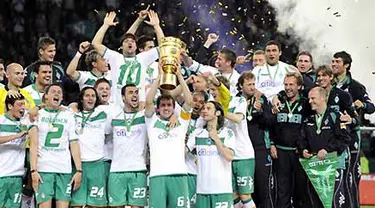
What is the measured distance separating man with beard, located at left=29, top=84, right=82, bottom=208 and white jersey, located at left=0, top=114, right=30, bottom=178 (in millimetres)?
205

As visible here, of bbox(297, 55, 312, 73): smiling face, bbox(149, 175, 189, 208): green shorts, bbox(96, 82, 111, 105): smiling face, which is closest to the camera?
bbox(149, 175, 189, 208): green shorts

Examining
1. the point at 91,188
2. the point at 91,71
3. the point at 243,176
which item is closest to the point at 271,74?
the point at 243,176

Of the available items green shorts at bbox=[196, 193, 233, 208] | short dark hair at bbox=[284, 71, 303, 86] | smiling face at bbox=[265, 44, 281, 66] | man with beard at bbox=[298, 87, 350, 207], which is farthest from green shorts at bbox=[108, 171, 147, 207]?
smiling face at bbox=[265, 44, 281, 66]

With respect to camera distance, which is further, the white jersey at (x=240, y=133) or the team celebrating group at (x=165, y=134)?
the white jersey at (x=240, y=133)

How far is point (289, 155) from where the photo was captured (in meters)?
10.0

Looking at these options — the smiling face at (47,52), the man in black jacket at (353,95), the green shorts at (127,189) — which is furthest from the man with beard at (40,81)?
the man in black jacket at (353,95)

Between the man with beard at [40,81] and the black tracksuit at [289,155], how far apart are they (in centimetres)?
254

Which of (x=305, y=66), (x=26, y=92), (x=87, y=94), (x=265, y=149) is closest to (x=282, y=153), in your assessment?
(x=265, y=149)

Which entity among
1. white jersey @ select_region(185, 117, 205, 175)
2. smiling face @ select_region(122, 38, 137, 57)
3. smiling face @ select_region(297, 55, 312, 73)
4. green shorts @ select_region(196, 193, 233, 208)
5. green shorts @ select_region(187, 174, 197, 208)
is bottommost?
green shorts @ select_region(196, 193, 233, 208)

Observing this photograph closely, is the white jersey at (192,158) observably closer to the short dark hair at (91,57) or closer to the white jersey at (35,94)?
the short dark hair at (91,57)

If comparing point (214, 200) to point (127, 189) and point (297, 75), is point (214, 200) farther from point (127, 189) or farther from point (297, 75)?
point (297, 75)

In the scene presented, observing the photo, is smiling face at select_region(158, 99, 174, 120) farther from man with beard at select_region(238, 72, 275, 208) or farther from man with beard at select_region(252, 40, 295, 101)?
man with beard at select_region(252, 40, 295, 101)

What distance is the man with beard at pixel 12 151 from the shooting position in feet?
30.5

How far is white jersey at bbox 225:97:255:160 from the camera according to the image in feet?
32.0
